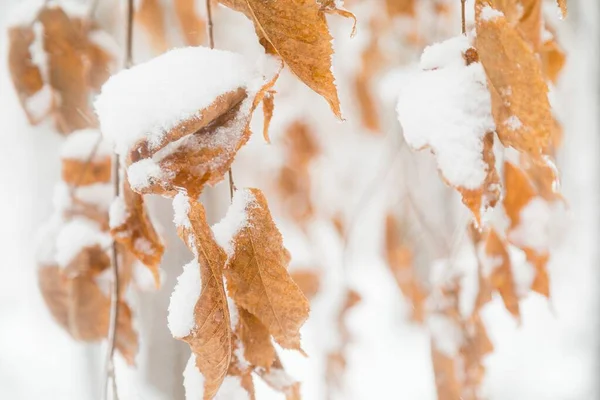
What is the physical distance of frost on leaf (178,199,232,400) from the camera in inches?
8.7

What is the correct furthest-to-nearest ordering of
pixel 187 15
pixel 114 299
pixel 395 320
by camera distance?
pixel 395 320
pixel 187 15
pixel 114 299

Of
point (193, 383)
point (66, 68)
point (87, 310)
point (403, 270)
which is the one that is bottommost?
point (403, 270)

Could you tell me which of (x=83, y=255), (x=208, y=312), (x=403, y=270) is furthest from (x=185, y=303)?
(x=403, y=270)

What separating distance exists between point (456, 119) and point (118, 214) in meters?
0.21

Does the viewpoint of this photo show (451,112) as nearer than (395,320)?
Yes

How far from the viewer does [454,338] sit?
624 mm

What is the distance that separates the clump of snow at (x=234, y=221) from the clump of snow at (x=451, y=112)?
0.32 ft

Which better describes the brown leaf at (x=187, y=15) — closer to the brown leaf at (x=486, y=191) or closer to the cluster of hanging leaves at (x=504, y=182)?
the cluster of hanging leaves at (x=504, y=182)

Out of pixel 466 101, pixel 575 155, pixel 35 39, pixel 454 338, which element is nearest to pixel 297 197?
pixel 454 338

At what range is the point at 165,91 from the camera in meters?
0.25

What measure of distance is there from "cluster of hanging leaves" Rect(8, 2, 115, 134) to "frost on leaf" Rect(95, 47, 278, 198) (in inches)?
12.7

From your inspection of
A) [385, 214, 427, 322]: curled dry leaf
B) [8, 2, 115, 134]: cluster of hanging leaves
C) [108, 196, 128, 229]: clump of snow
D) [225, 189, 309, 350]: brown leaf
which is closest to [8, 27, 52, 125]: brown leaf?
[8, 2, 115, 134]: cluster of hanging leaves

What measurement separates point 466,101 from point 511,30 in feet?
0.14

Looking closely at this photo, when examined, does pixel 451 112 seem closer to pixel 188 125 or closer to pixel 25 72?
pixel 188 125
